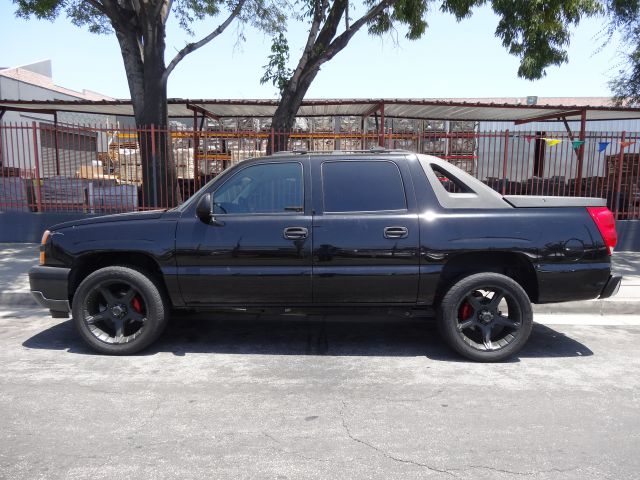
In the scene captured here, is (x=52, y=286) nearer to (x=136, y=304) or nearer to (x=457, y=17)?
(x=136, y=304)

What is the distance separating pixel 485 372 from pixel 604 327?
7.70 ft

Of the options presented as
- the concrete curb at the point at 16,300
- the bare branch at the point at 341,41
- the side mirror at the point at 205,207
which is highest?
the bare branch at the point at 341,41

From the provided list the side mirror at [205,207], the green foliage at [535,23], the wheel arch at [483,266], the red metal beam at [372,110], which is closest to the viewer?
the side mirror at [205,207]

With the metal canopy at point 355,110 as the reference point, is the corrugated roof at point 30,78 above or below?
Result: above

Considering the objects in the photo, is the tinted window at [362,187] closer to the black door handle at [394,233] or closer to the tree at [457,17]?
the black door handle at [394,233]

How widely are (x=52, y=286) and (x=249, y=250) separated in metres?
1.87

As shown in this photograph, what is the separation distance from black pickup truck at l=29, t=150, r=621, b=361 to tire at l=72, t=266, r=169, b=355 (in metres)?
0.01

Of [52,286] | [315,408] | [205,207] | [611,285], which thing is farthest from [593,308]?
[52,286]

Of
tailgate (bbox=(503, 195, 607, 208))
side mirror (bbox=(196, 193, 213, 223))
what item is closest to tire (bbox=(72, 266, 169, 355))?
side mirror (bbox=(196, 193, 213, 223))

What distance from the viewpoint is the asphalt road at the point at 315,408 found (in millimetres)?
2863

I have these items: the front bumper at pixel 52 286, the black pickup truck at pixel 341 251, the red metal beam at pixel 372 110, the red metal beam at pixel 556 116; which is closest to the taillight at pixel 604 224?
the black pickup truck at pixel 341 251

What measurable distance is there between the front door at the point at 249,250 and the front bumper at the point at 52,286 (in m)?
1.10

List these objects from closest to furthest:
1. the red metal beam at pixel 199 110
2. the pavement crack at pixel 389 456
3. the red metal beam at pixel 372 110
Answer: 1. the pavement crack at pixel 389 456
2. the red metal beam at pixel 199 110
3. the red metal beam at pixel 372 110

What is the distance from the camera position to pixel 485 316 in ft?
14.8
